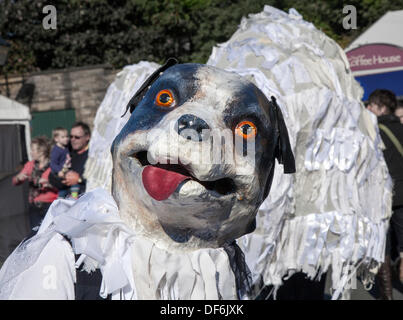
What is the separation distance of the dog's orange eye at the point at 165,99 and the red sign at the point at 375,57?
5.12 metres

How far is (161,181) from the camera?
137cm

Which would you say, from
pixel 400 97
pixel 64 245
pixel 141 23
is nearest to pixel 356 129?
pixel 64 245

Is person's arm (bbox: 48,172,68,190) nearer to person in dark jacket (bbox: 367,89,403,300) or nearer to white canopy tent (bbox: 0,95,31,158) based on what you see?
person in dark jacket (bbox: 367,89,403,300)

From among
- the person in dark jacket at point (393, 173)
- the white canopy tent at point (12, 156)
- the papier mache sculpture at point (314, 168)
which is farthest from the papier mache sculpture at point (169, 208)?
the white canopy tent at point (12, 156)

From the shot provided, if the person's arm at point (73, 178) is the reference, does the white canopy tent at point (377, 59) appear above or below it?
above

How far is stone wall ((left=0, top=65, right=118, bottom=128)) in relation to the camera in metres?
9.93

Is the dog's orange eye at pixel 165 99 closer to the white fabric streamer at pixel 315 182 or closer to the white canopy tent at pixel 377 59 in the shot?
the white fabric streamer at pixel 315 182

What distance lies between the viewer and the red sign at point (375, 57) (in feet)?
20.4

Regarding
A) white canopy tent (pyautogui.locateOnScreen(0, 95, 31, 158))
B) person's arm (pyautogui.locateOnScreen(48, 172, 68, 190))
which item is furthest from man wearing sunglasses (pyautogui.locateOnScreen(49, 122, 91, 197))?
white canopy tent (pyautogui.locateOnScreen(0, 95, 31, 158))

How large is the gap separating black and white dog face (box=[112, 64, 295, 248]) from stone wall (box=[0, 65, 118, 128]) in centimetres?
855

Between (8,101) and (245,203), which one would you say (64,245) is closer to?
Answer: (245,203)

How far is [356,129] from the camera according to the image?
106 inches

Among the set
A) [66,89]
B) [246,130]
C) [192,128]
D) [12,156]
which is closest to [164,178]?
[192,128]
